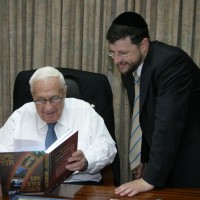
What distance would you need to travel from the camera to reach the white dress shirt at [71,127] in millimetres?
2244

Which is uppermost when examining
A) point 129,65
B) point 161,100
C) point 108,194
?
point 129,65

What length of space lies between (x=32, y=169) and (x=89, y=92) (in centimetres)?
99

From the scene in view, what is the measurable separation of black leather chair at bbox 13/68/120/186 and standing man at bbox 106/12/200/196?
11.6 inches

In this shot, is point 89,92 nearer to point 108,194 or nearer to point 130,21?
point 130,21

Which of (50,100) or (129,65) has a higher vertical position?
(129,65)

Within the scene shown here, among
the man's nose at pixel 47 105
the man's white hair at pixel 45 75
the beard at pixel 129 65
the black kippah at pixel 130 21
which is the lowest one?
the man's nose at pixel 47 105

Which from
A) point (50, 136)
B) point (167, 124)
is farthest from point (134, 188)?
point (50, 136)

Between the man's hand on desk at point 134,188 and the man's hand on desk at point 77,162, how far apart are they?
27 cm

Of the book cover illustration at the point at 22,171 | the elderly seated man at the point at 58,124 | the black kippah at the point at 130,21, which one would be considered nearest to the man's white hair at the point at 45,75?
the elderly seated man at the point at 58,124

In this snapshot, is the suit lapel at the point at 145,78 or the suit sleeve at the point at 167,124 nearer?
the suit sleeve at the point at 167,124

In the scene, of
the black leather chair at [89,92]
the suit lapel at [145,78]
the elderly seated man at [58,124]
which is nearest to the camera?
the suit lapel at [145,78]

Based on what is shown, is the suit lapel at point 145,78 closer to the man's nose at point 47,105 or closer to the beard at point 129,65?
the beard at point 129,65

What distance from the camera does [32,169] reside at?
1626 millimetres

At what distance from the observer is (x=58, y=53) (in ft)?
10.0
